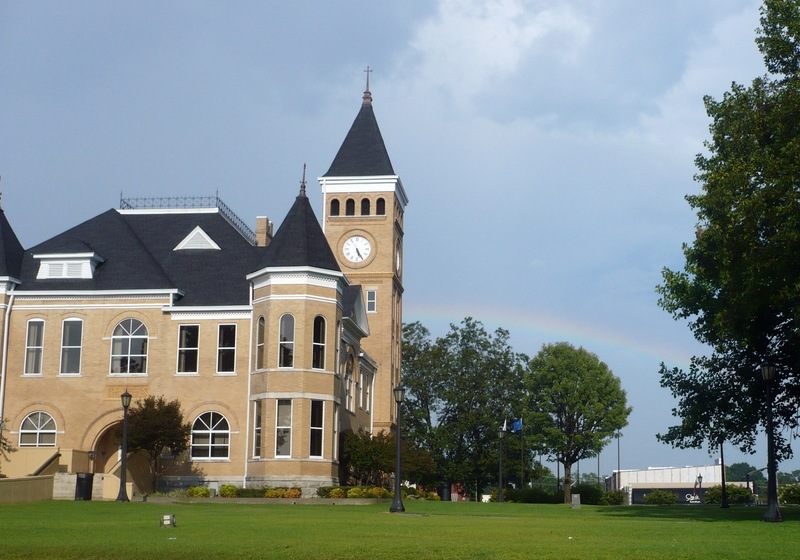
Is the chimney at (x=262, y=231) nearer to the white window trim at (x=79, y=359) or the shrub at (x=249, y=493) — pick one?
the white window trim at (x=79, y=359)

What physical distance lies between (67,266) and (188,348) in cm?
763

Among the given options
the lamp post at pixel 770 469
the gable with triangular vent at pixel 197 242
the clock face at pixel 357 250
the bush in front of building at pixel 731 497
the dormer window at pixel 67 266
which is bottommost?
the bush in front of building at pixel 731 497

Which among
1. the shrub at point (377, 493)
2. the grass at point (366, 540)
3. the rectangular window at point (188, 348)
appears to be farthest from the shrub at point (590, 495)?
the grass at point (366, 540)

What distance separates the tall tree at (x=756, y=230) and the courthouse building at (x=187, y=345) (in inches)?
654

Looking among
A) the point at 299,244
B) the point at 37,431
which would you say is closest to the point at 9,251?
the point at 37,431

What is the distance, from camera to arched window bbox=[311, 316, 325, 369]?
46.4 metres

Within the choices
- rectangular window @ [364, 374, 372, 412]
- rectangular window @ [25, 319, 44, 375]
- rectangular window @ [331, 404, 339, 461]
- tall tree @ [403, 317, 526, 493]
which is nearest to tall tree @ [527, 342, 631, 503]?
tall tree @ [403, 317, 526, 493]

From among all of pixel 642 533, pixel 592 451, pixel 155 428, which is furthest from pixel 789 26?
pixel 592 451

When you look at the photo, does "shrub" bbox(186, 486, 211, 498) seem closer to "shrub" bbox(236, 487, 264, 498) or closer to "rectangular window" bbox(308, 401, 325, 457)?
"shrub" bbox(236, 487, 264, 498)

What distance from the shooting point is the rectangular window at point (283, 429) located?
149 feet

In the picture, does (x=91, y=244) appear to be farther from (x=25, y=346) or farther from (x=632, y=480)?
(x=632, y=480)

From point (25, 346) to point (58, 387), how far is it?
2.62 m

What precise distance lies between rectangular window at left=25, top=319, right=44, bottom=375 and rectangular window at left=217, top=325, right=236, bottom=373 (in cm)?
889

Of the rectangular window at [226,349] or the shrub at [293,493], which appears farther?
the rectangular window at [226,349]
